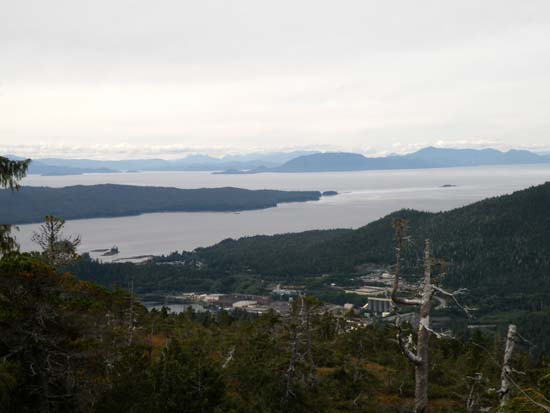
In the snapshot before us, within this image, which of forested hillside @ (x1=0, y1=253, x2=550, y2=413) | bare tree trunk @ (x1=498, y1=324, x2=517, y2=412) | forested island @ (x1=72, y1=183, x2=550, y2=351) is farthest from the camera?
forested island @ (x1=72, y1=183, x2=550, y2=351)

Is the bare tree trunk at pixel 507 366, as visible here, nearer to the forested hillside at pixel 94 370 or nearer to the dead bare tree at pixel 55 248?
the forested hillside at pixel 94 370

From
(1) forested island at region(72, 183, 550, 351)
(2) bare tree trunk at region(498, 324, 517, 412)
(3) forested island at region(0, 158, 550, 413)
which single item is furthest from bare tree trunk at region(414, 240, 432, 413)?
(1) forested island at region(72, 183, 550, 351)

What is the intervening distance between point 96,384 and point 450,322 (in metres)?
67.2

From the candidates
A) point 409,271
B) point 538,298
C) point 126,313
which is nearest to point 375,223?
point 409,271

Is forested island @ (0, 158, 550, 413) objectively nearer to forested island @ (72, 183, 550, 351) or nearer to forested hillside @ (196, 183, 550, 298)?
forested island @ (72, 183, 550, 351)

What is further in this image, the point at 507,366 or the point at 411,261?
the point at 411,261

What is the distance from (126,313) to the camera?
26422mm

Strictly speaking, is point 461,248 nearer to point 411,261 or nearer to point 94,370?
point 411,261

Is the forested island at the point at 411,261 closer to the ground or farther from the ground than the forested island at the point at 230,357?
closer to the ground

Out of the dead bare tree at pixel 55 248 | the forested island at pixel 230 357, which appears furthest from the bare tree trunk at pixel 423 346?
the dead bare tree at pixel 55 248

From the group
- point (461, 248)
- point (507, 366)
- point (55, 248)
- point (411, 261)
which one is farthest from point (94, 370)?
point (461, 248)

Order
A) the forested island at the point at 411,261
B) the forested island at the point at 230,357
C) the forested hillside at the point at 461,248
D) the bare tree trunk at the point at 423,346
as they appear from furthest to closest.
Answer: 1. the forested hillside at the point at 461,248
2. the forested island at the point at 411,261
3. the forested island at the point at 230,357
4. the bare tree trunk at the point at 423,346

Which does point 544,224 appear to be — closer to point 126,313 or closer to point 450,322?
point 450,322

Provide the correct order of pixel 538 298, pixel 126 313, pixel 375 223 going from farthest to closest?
1. pixel 375 223
2. pixel 538 298
3. pixel 126 313
